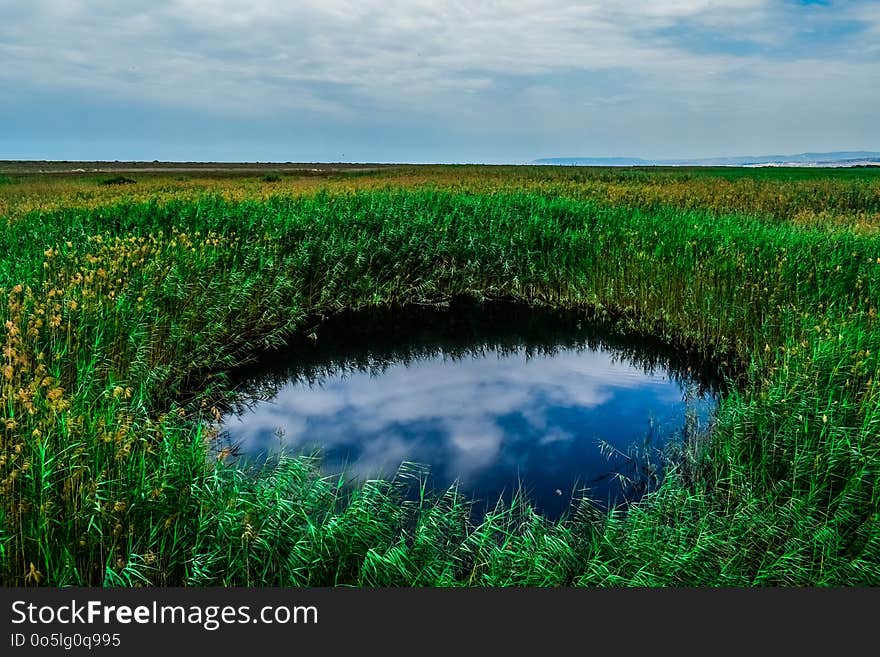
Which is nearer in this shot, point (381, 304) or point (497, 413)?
point (497, 413)

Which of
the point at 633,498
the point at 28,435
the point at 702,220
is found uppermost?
the point at 702,220

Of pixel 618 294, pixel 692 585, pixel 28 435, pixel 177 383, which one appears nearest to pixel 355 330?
pixel 177 383

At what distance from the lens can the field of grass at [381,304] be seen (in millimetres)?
4383

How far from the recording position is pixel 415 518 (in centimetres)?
604

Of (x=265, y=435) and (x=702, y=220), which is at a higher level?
(x=702, y=220)

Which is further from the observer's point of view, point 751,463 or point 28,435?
point 751,463

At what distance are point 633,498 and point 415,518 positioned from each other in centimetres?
241

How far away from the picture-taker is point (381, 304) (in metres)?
15.1

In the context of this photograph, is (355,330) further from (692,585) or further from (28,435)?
(692,585)

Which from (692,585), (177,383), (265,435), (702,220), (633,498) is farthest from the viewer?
(702,220)

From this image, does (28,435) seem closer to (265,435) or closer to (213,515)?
(213,515)

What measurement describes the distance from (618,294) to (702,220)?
12.6ft

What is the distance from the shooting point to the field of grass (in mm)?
4383

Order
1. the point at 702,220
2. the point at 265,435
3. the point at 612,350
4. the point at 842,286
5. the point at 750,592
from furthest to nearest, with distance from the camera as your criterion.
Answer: the point at 702,220 → the point at 612,350 → the point at 842,286 → the point at 265,435 → the point at 750,592
